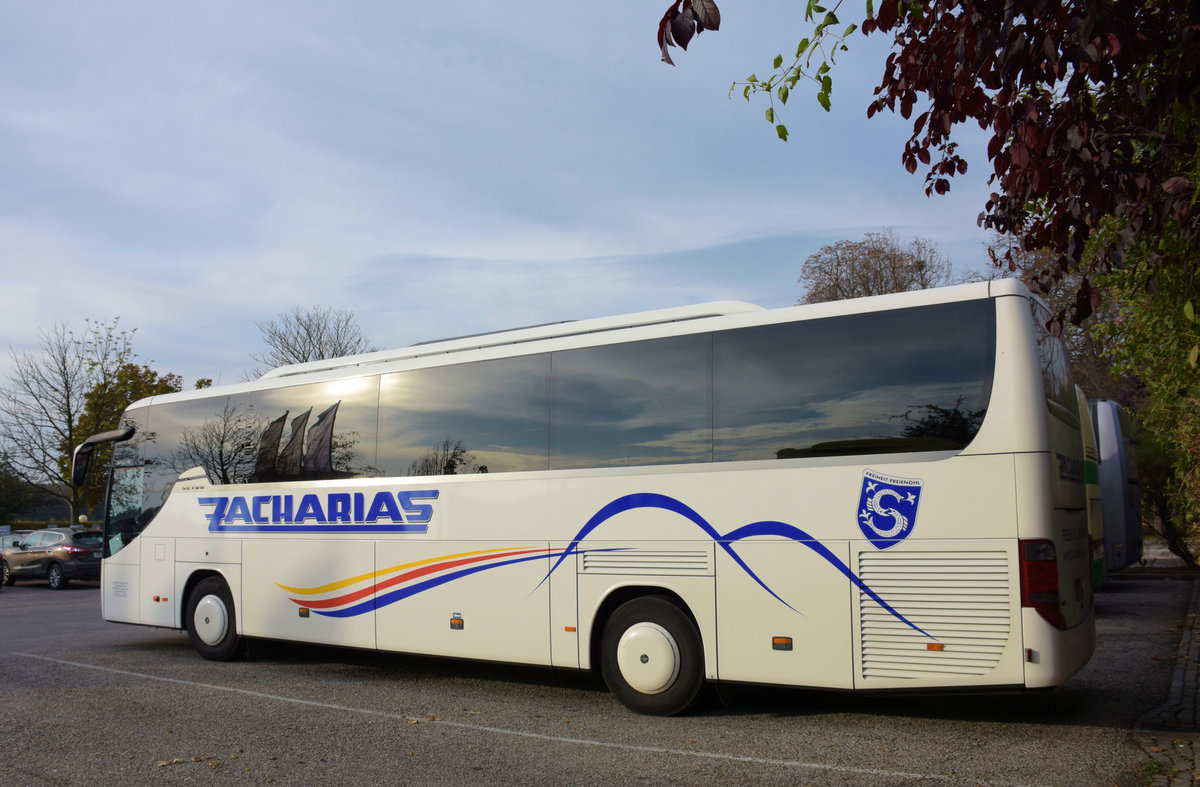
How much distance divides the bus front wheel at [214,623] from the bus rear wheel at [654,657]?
5369 mm

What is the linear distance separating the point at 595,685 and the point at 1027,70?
7.35 m

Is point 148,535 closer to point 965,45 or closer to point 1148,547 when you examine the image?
point 965,45

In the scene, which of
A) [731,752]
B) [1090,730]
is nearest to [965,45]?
[731,752]

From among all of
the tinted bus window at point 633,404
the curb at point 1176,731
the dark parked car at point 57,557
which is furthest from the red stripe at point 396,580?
the dark parked car at point 57,557

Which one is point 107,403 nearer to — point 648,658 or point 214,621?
point 214,621

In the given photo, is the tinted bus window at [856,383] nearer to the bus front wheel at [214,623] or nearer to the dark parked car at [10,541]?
the bus front wheel at [214,623]

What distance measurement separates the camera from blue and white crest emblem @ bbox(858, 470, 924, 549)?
22.7ft

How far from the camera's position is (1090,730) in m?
7.08

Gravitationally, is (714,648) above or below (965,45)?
below

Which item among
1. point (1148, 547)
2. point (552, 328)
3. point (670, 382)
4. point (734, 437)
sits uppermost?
point (552, 328)

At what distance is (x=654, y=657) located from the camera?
26.2 ft

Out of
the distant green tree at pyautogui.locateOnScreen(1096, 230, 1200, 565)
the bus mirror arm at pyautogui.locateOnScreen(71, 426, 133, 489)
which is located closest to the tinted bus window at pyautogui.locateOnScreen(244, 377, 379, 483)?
the bus mirror arm at pyautogui.locateOnScreen(71, 426, 133, 489)

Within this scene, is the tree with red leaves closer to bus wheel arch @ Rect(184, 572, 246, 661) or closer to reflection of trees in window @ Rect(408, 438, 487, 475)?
reflection of trees in window @ Rect(408, 438, 487, 475)

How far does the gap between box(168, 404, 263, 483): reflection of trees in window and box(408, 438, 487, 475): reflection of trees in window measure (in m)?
2.69
